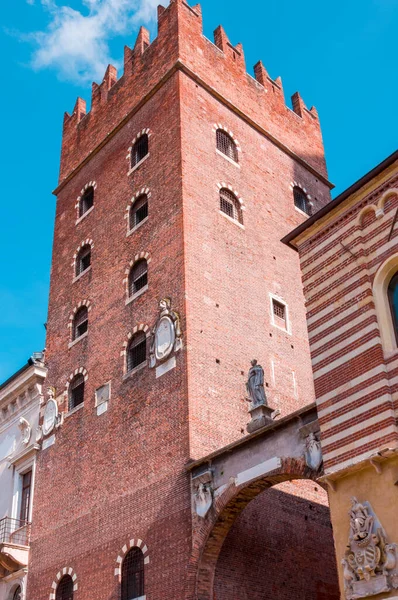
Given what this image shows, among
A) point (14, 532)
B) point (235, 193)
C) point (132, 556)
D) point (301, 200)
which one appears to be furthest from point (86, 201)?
point (132, 556)

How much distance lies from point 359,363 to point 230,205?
1190 cm

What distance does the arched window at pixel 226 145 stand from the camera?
2641cm

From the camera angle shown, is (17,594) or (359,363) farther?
(17,594)

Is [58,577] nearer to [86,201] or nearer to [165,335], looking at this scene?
[165,335]

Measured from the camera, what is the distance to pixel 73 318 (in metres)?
26.6

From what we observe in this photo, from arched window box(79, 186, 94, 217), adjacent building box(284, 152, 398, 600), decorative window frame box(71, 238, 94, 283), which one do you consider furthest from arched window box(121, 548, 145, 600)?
arched window box(79, 186, 94, 217)

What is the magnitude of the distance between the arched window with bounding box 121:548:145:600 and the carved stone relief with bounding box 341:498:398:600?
7.32m

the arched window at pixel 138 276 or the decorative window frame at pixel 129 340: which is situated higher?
the arched window at pixel 138 276

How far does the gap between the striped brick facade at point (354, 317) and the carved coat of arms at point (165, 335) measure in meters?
5.46

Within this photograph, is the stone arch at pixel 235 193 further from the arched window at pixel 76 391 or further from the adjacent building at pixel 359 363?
the adjacent building at pixel 359 363

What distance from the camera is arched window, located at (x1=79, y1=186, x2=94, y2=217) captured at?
95.1ft

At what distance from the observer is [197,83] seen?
1048 inches

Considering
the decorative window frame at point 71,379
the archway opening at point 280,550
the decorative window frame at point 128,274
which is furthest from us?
the decorative window frame at point 71,379

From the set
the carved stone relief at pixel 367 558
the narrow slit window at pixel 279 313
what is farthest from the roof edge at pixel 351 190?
the narrow slit window at pixel 279 313
